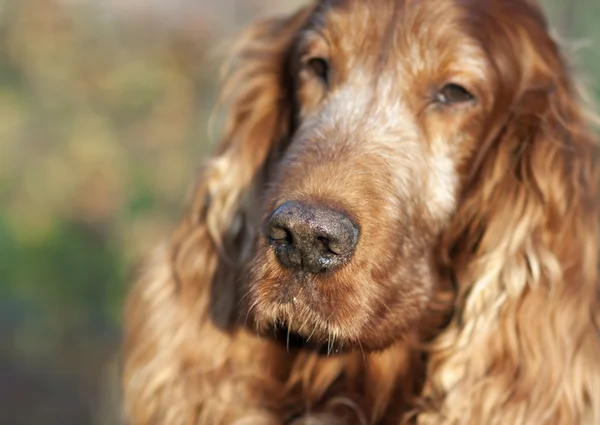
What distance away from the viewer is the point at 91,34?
6977 mm

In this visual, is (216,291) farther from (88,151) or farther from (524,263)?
(88,151)

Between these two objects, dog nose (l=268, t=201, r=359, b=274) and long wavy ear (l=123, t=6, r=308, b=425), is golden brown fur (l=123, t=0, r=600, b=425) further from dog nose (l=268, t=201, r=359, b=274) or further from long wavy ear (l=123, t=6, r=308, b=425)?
dog nose (l=268, t=201, r=359, b=274)

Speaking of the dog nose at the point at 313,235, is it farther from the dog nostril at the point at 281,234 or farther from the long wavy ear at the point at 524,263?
the long wavy ear at the point at 524,263

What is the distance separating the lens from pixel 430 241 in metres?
2.69

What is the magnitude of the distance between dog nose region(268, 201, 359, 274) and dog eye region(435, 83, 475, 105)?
0.63m

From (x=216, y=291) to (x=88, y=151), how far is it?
3.91 metres

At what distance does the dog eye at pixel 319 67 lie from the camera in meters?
2.84

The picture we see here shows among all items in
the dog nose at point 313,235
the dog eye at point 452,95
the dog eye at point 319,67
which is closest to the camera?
the dog nose at point 313,235

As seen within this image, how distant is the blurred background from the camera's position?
19.3 feet

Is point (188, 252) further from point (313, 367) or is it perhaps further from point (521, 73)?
point (521, 73)

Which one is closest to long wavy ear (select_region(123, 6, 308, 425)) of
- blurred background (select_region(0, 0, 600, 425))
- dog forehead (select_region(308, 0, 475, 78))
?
dog forehead (select_region(308, 0, 475, 78))

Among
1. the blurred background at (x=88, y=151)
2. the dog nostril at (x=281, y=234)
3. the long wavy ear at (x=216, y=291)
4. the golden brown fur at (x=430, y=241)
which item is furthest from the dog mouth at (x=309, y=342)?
the blurred background at (x=88, y=151)

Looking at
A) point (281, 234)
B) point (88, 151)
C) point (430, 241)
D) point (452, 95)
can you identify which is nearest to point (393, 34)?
point (452, 95)

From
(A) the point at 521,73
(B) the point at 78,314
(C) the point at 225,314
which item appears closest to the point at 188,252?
(C) the point at 225,314
